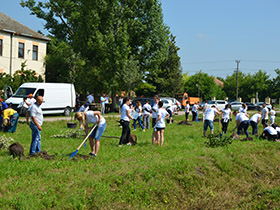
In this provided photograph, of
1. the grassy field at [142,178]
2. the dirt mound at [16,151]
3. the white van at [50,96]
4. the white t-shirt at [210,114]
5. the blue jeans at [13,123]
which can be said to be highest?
the white van at [50,96]

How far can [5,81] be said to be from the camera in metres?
29.1

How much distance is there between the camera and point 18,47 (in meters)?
36.4

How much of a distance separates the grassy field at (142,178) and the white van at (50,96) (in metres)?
10.4

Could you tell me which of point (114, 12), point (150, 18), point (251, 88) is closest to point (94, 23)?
point (114, 12)

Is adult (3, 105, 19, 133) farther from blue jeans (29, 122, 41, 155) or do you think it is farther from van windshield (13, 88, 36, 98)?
van windshield (13, 88, 36, 98)

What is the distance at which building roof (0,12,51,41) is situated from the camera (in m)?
35.0

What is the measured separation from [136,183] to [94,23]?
27006 mm

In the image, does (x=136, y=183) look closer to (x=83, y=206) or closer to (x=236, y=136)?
Answer: (x=83, y=206)

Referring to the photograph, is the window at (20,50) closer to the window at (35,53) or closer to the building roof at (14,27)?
the building roof at (14,27)

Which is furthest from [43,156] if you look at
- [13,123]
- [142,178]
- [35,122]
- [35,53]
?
[35,53]

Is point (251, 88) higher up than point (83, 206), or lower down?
higher up

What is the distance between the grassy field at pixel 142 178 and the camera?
787 cm

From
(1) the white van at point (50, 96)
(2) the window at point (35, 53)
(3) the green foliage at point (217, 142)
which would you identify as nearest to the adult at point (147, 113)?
(1) the white van at point (50, 96)

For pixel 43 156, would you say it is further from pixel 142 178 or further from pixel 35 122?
pixel 142 178
